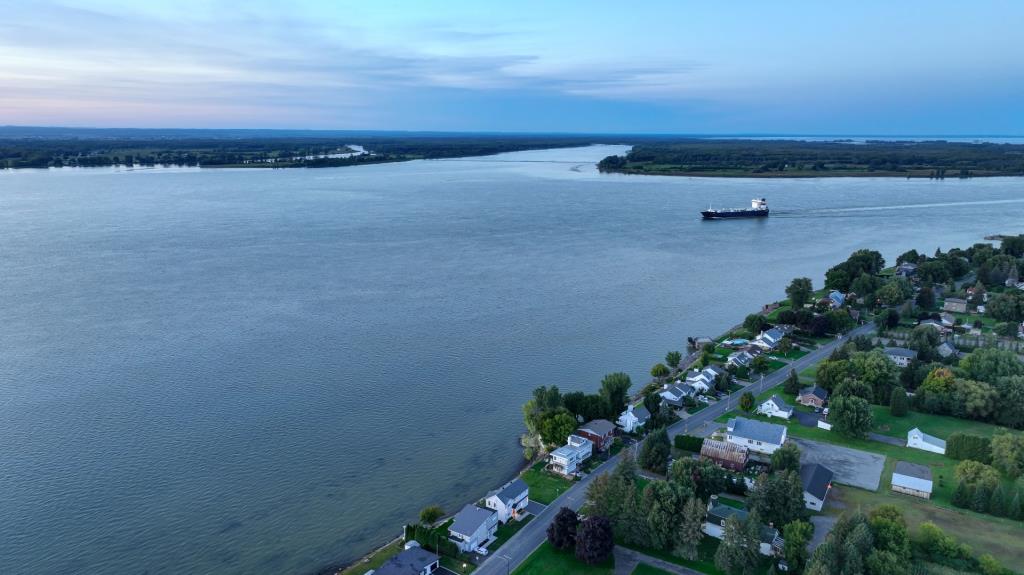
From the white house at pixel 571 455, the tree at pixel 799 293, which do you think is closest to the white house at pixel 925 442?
the white house at pixel 571 455

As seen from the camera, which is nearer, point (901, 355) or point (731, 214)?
point (901, 355)

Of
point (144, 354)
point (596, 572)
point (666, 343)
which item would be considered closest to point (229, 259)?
point (144, 354)

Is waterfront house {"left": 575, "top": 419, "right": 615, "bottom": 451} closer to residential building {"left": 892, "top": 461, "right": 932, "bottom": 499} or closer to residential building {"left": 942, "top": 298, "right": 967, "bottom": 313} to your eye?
residential building {"left": 892, "top": 461, "right": 932, "bottom": 499}

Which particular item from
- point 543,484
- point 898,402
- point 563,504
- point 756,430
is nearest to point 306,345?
point 543,484

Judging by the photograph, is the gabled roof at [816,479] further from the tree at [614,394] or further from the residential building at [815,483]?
the tree at [614,394]

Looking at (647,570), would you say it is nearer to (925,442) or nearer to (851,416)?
(851,416)

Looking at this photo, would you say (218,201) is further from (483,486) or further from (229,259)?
(483,486)
